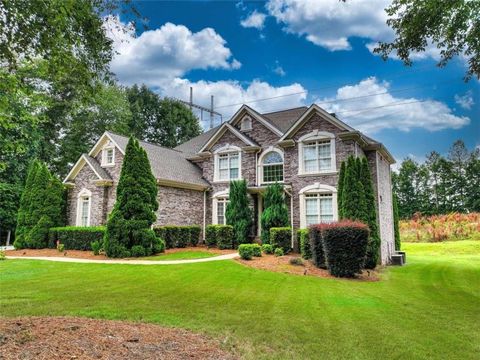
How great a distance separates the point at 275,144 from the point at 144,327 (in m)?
14.3

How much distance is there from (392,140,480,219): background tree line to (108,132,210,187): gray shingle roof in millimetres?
32205

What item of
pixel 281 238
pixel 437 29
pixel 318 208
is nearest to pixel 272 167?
pixel 318 208

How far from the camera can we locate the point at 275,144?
1847 centimetres

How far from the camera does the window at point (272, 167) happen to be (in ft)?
60.2

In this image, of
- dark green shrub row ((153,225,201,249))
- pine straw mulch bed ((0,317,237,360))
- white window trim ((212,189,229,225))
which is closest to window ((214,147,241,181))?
white window trim ((212,189,229,225))

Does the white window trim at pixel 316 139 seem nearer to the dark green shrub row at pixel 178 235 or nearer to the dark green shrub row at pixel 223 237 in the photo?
the dark green shrub row at pixel 223 237

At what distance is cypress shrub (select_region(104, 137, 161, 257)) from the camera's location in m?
14.9

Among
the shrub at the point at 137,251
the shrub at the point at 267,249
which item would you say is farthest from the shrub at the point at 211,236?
the shrub at the point at 137,251

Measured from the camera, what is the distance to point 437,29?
10055 mm

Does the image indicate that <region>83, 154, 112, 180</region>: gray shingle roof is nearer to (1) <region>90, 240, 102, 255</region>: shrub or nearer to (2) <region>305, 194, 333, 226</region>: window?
(1) <region>90, 240, 102, 255</region>: shrub

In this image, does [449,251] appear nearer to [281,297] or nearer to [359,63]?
[359,63]

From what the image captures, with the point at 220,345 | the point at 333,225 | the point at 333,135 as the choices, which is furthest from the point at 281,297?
the point at 333,135

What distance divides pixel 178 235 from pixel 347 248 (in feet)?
32.5

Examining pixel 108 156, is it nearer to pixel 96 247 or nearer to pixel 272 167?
pixel 96 247
